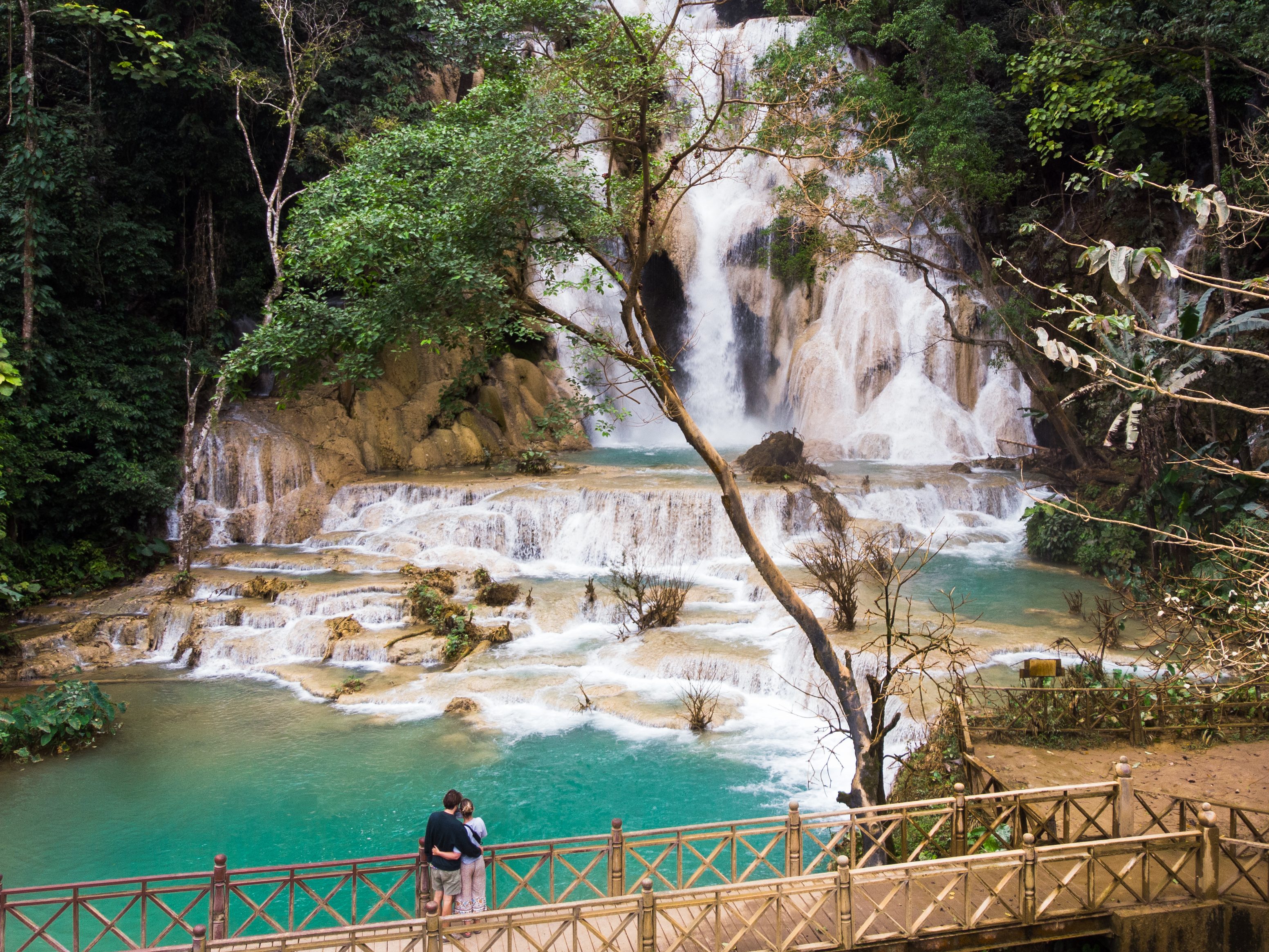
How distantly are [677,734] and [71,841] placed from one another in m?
5.72

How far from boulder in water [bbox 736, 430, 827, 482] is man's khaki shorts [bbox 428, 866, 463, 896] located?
12.0m

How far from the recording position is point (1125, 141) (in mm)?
15766

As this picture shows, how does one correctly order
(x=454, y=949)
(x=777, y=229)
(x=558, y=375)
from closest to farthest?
(x=454, y=949) < (x=777, y=229) < (x=558, y=375)

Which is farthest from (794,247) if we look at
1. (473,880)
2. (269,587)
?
(473,880)

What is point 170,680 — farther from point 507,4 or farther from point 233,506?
point 507,4

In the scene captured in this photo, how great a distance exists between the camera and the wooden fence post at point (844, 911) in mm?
5113

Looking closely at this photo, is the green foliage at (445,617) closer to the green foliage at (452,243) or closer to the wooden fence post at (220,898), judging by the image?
the green foliage at (452,243)

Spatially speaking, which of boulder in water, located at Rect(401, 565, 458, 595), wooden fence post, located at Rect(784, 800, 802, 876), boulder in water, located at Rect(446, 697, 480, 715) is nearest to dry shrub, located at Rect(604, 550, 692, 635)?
boulder in water, located at Rect(401, 565, 458, 595)

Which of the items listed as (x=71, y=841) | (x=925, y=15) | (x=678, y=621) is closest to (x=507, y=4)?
(x=925, y=15)

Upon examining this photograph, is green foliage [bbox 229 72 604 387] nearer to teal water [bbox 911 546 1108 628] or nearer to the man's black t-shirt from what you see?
the man's black t-shirt

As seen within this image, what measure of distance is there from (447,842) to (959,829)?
3155 mm

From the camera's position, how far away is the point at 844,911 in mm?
5152

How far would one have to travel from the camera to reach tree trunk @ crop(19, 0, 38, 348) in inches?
559

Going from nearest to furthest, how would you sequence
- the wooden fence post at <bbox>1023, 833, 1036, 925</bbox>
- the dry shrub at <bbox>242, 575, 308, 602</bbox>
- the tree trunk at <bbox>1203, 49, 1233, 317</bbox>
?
1. the wooden fence post at <bbox>1023, 833, 1036, 925</bbox>
2. the tree trunk at <bbox>1203, 49, 1233, 317</bbox>
3. the dry shrub at <bbox>242, 575, 308, 602</bbox>
